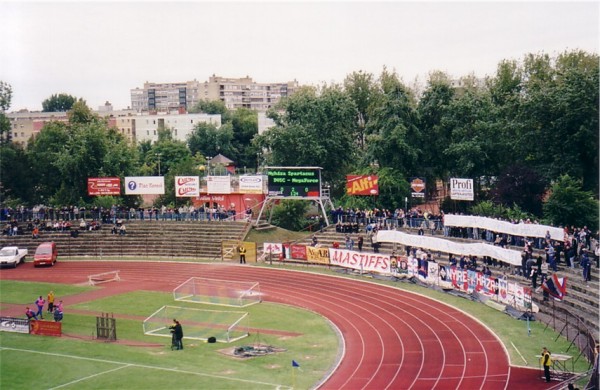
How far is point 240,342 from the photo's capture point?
29.9 m

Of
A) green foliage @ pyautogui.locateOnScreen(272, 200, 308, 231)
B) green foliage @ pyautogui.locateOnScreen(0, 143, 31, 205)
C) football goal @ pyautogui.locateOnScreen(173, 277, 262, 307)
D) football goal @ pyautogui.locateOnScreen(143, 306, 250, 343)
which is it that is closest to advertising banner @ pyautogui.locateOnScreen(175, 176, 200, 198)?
green foliage @ pyautogui.locateOnScreen(272, 200, 308, 231)

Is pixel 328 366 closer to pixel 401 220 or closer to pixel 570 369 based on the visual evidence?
pixel 570 369

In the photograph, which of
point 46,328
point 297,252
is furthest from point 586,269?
point 46,328

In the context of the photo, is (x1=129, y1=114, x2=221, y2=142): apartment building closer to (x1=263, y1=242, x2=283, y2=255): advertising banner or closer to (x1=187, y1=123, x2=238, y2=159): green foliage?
(x1=187, y1=123, x2=238, y2=159): green foliage

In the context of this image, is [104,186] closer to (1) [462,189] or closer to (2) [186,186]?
(2) [186,186]

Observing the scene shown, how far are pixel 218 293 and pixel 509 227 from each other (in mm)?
16581

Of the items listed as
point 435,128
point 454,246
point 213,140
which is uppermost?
point 213,140

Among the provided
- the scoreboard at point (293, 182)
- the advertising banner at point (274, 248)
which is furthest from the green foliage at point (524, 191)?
the advertising banner at point (274, 248)

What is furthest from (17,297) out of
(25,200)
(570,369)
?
(25,200)

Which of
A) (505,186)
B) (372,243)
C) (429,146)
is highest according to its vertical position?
(429,146)

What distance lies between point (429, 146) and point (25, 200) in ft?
143

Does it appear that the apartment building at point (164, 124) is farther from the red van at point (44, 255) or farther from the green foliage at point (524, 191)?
the green foliage at point (524, 191)

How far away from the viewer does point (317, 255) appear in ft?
162

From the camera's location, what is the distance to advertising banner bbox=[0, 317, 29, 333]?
32906 mm
